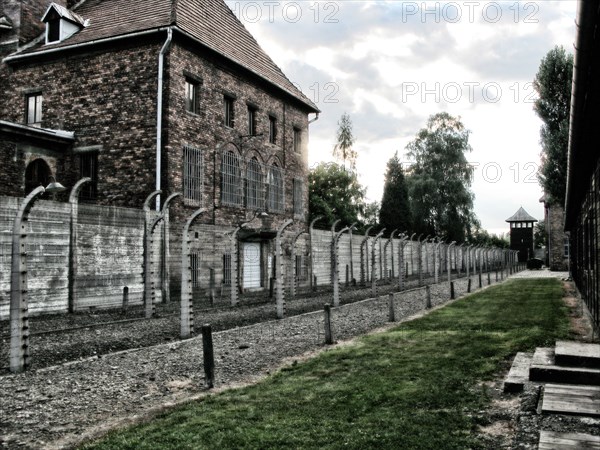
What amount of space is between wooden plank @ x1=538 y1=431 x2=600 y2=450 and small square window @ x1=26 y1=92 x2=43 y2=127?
2178cm

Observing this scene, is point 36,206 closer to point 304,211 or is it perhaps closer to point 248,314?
point 248,314

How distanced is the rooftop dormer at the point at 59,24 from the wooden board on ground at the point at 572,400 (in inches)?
839

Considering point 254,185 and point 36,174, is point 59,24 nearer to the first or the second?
point 36,174

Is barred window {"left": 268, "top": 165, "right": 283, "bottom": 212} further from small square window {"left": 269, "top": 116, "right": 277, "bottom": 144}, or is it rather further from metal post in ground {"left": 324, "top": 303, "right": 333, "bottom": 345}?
metal post in ground {"left": 324, "top": 303, "right": 333, "bottom": 345}

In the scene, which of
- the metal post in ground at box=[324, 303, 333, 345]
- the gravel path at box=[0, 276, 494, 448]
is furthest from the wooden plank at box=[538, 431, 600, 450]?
the metal post in ground at box=[324, 303, 333, 345]

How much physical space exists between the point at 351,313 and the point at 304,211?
1479cm

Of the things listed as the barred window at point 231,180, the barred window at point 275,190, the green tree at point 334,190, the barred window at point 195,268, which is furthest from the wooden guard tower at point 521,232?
the barred window at point 195,268

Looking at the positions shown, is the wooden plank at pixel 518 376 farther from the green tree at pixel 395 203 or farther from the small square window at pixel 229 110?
the green tree at pixel 395 203

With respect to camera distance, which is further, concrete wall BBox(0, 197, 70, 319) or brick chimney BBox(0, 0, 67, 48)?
brick chimney BBox(0, 0, 67, 48)

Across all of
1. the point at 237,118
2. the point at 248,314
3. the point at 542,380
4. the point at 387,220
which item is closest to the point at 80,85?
the point at 237,118

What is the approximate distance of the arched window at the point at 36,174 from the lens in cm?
1922

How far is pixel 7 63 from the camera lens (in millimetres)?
21703

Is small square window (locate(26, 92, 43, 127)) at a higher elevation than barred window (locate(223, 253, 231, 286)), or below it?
higher

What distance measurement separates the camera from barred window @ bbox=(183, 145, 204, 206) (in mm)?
19406
